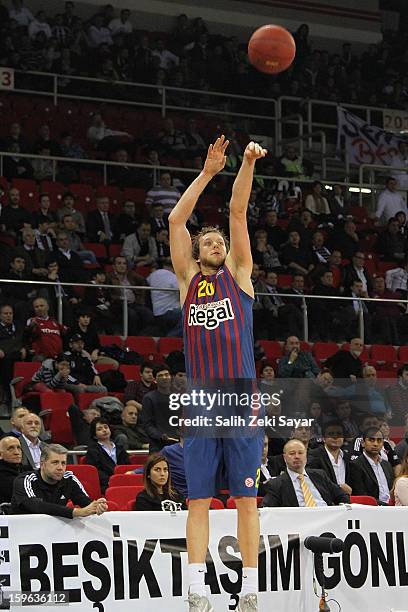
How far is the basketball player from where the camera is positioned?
6.51m

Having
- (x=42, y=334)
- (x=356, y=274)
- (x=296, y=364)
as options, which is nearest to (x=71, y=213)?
(x=42, y=334)

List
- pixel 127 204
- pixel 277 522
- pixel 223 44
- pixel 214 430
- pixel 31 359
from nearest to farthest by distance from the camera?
pixel 214 430 → pixel 277 522 → pixel 31 359 → pixel 127 204 → pixel 223 44

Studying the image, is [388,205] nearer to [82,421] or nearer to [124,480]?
[82,421]

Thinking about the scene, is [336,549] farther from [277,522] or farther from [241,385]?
[241,385]

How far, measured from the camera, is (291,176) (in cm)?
2048

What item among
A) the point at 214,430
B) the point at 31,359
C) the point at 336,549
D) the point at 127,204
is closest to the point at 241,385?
the point at 214,430

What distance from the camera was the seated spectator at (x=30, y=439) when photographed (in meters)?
10.8

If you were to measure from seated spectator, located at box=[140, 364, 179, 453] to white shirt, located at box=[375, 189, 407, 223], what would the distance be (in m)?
8.84

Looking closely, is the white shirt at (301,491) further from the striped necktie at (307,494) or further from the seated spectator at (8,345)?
the seated spectator at (8,345)

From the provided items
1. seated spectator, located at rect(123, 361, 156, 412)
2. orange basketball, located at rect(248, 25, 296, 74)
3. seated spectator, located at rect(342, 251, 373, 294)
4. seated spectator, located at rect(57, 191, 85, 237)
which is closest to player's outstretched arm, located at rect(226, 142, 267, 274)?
orange basketball, located at rect(248, 25, 296, 74)

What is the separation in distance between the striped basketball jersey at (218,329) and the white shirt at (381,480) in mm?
5153

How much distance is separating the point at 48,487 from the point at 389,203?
1314 cm

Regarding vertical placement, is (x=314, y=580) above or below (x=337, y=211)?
below

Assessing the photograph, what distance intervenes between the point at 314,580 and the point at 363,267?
10.3 meters
